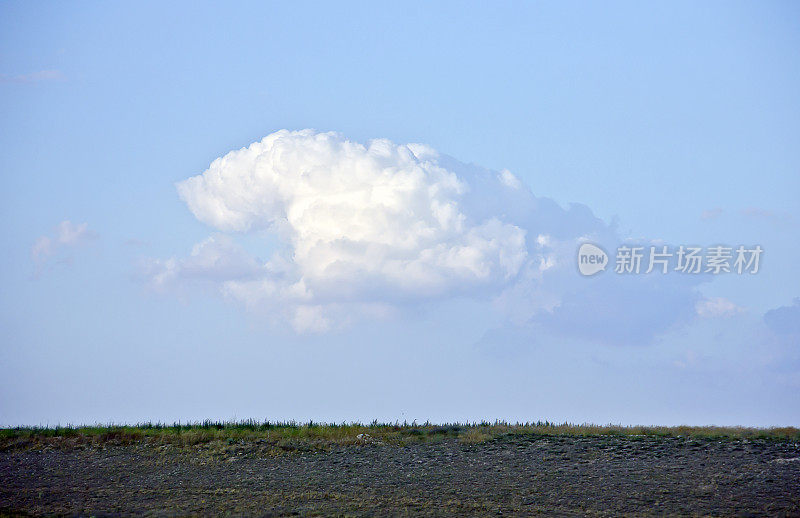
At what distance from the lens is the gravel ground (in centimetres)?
1883

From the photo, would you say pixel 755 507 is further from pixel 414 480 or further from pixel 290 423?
pixel 290 423

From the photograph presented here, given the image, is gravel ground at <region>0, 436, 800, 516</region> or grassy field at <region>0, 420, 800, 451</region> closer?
gravel ground at <region>0, 436, 800, 516</region>

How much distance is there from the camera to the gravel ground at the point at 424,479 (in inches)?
741

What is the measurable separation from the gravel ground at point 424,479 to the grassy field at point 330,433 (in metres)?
0.69

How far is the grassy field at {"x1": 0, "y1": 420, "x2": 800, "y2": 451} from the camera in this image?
2605 cm

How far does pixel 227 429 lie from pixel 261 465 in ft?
19.4

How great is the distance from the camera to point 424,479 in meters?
21.6

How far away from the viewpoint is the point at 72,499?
2058cm

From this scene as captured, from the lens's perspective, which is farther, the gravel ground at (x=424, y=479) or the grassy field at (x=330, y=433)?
the grassy field at (x=330, y=433)

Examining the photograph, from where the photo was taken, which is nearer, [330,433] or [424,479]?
[424,479]

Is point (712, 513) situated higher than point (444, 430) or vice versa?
point (444, 430)

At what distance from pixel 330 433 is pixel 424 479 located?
7025mm

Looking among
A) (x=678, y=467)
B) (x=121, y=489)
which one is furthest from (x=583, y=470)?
(x=121, y=489)

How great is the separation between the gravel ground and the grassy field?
0.69 metres
